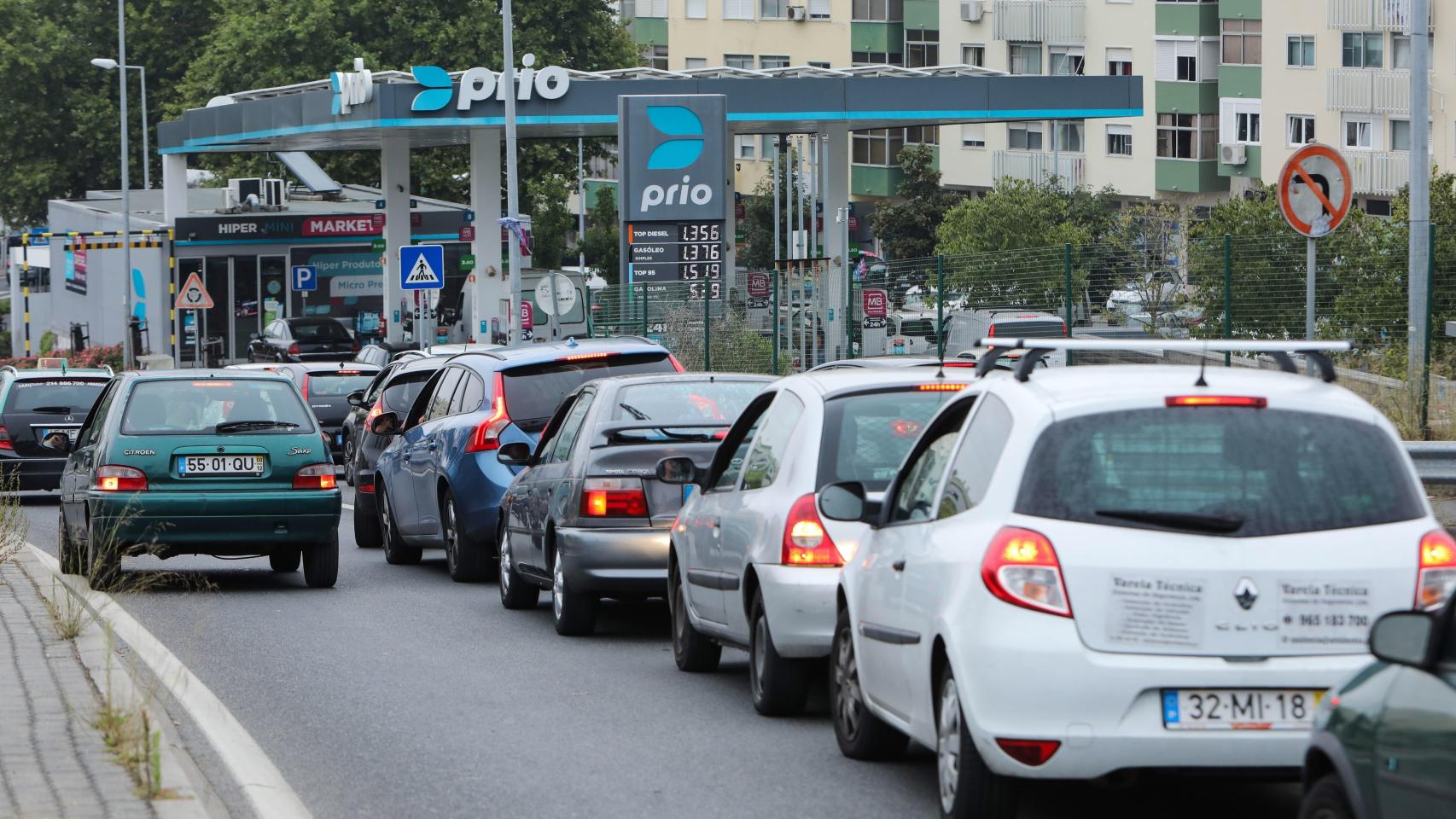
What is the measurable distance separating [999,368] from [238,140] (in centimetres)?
4412

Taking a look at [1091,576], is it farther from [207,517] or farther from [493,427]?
[207,517]

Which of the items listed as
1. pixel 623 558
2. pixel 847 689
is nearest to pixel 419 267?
pixel 623 558

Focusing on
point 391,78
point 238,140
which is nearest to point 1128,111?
point 391,78

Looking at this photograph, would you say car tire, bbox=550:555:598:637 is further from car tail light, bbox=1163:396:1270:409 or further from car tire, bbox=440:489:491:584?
car tail light, bbox=1163:396:1270:409

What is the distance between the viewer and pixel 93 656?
10.6 meters

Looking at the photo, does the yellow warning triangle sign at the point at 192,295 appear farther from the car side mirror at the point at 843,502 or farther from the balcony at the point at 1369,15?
the car side mirror at the point at 843,502

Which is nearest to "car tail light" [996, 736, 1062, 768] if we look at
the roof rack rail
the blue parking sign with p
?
the roof rack rail

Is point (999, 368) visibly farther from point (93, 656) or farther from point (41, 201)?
point (41, 201)

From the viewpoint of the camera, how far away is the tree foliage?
76.7 m

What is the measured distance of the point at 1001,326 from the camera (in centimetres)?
2428

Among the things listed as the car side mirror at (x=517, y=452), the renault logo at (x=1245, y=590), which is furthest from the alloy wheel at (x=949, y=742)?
the car side mirror at (x=517, y=452)

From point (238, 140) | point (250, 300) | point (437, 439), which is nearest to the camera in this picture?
point (437, 439)

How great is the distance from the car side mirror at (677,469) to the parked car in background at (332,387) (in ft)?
70.4

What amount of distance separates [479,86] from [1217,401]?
37.2m
